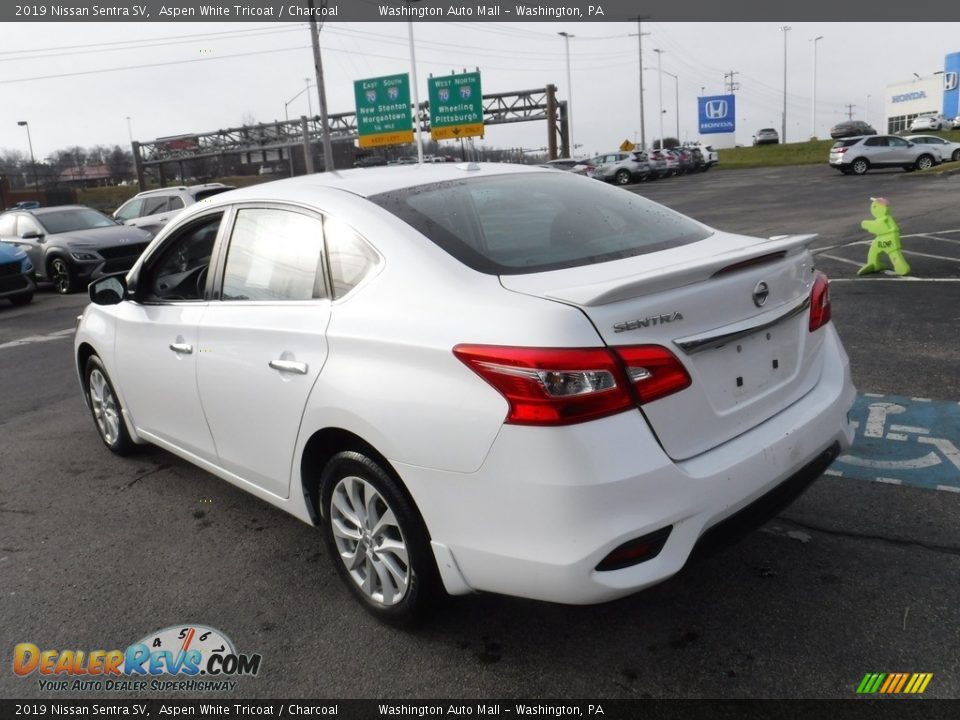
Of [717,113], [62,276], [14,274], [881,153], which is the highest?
[717,113]

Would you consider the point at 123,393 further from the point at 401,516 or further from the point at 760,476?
the point at 760,476

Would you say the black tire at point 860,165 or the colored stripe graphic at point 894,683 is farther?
the black tire at point 860,165

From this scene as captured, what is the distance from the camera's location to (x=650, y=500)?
7.52 feet

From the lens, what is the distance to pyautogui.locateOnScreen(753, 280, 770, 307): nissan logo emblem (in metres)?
2.67

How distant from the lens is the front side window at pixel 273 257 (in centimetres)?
316

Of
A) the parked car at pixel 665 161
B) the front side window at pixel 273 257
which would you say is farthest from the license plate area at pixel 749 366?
the parked car at pixel 665 161

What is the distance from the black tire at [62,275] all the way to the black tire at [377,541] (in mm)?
13247

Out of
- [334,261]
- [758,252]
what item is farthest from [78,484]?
[758,252]

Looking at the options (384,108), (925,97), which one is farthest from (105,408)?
(925,97)

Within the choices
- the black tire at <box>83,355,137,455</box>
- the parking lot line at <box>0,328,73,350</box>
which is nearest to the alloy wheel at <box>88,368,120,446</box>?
the black tire at <box>83,355,137,455</box>

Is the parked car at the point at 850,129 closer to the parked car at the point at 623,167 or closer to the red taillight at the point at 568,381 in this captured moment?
the parked car at the point at 623,167

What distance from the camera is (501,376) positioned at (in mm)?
2322

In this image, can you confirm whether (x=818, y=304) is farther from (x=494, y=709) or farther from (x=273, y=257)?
(x=273, y=257)

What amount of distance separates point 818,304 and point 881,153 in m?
35.0
